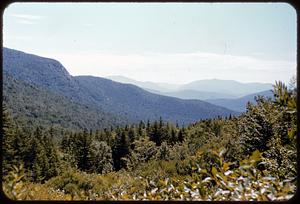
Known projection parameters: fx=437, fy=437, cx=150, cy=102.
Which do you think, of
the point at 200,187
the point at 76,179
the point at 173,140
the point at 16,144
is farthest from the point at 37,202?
the point at 173,140

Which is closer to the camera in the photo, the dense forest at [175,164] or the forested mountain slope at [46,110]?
the dense forest at [175,164]

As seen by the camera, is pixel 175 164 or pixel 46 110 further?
pixel 46 110

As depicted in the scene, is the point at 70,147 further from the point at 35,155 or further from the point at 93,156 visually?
the point at 35,155

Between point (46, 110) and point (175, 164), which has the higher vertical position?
point (175, 164)

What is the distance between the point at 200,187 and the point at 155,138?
58.6 meters

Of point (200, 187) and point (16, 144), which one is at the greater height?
point (200, 187)

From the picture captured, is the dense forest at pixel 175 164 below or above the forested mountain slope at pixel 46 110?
above

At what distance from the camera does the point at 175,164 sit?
33.0 metres

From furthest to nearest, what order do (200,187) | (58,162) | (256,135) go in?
1. (58,162)
2. (256,135)
3. (200,187)

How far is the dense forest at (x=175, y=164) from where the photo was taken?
178cm

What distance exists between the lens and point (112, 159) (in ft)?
189

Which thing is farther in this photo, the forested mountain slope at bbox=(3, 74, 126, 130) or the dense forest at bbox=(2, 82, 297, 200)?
the forested mountain slope at bbox=(3, 74, 126, 130)

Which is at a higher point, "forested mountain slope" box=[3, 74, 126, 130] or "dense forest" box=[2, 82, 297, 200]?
"dense forest" box=[2, 82, 297, 200]

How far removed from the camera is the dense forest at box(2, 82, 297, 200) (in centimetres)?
178
